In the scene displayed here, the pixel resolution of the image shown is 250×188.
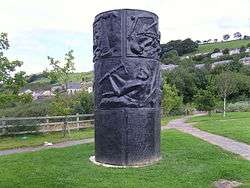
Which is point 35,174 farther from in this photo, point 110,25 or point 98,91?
point 110,25

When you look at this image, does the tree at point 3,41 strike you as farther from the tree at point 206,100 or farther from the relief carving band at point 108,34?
the tree at point 206,100

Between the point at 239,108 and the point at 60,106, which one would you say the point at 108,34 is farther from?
the point at 239,108

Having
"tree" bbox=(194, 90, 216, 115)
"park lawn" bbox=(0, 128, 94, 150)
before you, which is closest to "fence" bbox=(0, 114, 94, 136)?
"park lawn" bbox=(0, 128, 94, 150)

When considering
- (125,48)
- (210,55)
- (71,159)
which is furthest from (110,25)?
(210,55)

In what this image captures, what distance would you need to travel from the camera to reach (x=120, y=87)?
1270cm

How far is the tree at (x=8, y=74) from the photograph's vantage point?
18.5 m

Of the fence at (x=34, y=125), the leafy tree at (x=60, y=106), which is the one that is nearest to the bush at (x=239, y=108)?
the fence at (x=34, y=125)

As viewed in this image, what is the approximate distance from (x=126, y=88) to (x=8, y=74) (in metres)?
8.05

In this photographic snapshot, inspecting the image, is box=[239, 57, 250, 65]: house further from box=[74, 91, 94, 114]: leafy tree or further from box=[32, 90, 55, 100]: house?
box=[74, 91, 94, 114]: leafy tree

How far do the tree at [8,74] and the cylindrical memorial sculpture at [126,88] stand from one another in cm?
664

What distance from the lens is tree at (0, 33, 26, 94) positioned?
18531 millimetres

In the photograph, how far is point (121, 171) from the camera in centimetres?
1171

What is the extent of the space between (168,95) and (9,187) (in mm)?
30615

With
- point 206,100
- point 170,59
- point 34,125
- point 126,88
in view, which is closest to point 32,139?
point 34,125
